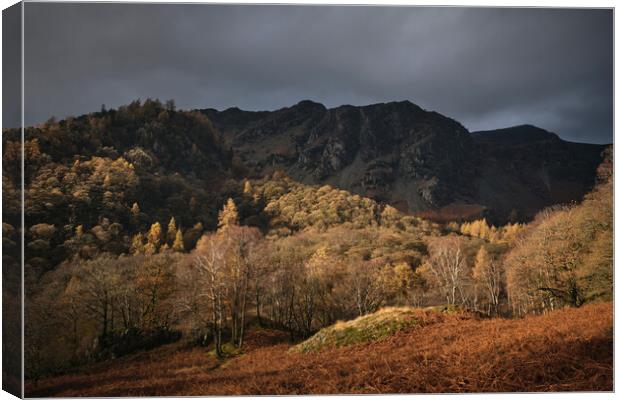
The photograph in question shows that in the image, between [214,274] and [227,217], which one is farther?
[227,217]

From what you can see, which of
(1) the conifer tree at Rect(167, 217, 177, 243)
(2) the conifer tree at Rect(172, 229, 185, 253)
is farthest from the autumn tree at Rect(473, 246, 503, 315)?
(1) the conifer tree at Rect(167, 217, 177, 243)

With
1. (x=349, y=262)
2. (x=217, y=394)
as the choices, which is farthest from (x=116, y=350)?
(x=349, y=262)

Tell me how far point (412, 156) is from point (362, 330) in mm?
4176

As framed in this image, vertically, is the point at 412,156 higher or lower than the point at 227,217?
higher

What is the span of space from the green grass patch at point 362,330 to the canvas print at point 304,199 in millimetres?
52

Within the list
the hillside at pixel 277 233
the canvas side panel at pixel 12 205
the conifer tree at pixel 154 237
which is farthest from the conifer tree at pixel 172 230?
the canvas side panel at pixel 12 205

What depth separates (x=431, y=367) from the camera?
690 cm

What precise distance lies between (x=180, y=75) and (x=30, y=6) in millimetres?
2636

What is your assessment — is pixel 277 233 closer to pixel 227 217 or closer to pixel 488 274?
pixel 227 217

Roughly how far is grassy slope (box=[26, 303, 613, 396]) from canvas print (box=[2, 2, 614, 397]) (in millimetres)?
38

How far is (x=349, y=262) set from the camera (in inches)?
387

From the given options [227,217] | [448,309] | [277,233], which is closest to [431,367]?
[448,309]

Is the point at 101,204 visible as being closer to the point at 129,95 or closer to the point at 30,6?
the point at 129,95

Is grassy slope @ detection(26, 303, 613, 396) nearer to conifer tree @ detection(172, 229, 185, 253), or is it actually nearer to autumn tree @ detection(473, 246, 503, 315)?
autumn tree @ detection(473, 246, 503, 315)
